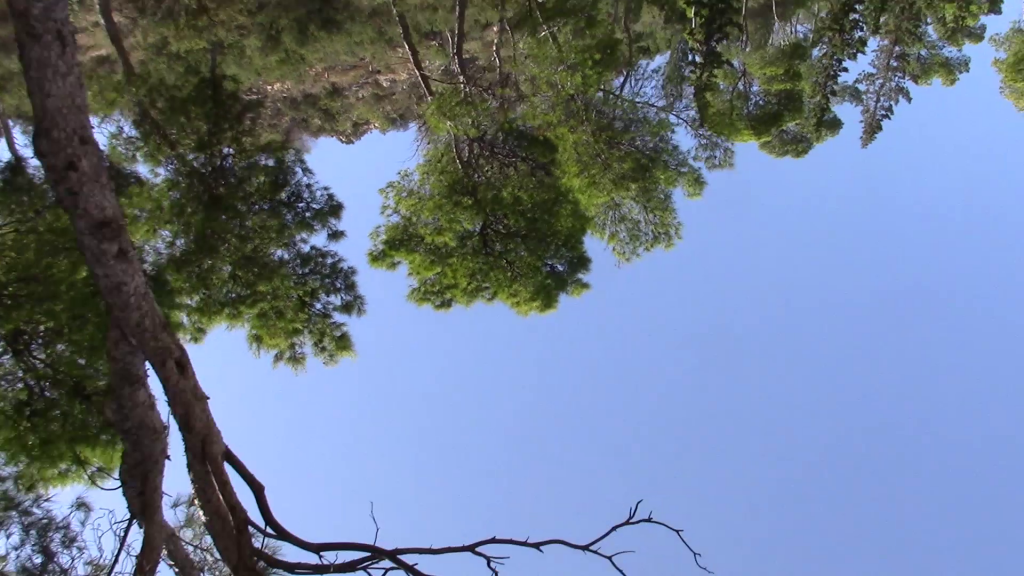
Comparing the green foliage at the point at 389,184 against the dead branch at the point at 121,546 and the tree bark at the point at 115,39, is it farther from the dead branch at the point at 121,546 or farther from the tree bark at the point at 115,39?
the dead branch at the point at 121,546

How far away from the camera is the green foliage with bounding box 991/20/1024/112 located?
1578cm

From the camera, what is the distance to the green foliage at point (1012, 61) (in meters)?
15.8

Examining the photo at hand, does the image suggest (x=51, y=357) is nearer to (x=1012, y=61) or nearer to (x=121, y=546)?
(x=121, y=546)

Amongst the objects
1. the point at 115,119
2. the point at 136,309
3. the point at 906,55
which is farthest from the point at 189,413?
the point at 906,55

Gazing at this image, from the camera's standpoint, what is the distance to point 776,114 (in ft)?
41.5

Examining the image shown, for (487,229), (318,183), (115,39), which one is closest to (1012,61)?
(487,229)

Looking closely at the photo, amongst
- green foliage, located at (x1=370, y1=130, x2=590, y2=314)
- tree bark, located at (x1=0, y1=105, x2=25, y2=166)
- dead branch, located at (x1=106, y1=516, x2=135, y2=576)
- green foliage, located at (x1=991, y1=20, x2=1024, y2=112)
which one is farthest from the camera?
green foliage, located at (x1=991, y1=20, x2=1024, y2=112)

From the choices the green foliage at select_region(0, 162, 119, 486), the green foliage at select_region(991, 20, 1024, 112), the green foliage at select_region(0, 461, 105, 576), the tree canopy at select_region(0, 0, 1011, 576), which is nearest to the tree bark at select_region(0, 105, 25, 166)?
the tree canopy at select_region(0, 0, 1011, 576)

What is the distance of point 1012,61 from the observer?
1588 cm

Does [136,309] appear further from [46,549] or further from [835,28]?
[835,28]

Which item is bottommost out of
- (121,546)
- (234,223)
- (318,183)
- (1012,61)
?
(121,546)

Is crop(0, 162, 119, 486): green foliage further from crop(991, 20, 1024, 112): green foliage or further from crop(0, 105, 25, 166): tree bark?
crop(991, 20, 1024, 112): green foliage

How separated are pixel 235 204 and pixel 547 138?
16.8 feet

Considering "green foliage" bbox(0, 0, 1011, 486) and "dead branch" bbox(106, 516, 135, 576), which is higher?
"green foliage" bbox(0, 0, 1011, 486)
